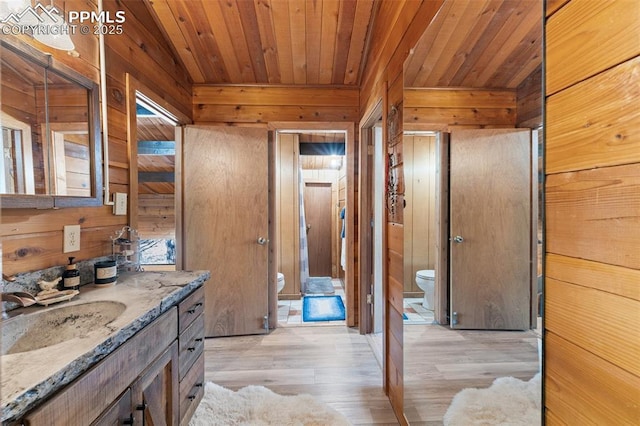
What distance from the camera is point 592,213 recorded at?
0.50m

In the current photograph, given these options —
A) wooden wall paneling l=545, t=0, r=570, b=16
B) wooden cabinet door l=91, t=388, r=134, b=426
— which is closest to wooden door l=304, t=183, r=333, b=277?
wooden cabinet door l=91, t=388, r=134, b=426

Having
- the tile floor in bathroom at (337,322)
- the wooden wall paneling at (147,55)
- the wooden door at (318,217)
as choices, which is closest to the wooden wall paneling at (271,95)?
the wooden wall paneling at (147,55)

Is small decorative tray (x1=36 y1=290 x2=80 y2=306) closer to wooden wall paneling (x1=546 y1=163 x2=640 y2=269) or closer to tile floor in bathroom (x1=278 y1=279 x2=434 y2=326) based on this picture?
tile floor in bathroom (x1=278 y1=279 x2=434 y2=326)

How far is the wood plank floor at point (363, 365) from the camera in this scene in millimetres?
857

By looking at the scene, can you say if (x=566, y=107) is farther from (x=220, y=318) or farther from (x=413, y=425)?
(x=220, y=318)

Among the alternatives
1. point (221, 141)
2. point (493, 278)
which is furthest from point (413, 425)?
point (221, 141)

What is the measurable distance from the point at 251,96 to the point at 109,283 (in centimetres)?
206

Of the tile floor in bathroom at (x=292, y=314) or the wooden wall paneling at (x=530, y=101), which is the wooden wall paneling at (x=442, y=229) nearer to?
A: the wooden wall paneling at (x=530, y=101)

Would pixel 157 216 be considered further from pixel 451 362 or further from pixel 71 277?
pixel 451 362

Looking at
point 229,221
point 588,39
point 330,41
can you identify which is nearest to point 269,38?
point 330,41

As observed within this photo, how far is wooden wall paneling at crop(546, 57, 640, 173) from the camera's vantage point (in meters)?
0.43

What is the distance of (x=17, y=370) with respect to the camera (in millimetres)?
633

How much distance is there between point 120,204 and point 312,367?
1.80 metres

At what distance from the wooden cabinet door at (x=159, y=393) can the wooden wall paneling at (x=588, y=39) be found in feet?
5.04
